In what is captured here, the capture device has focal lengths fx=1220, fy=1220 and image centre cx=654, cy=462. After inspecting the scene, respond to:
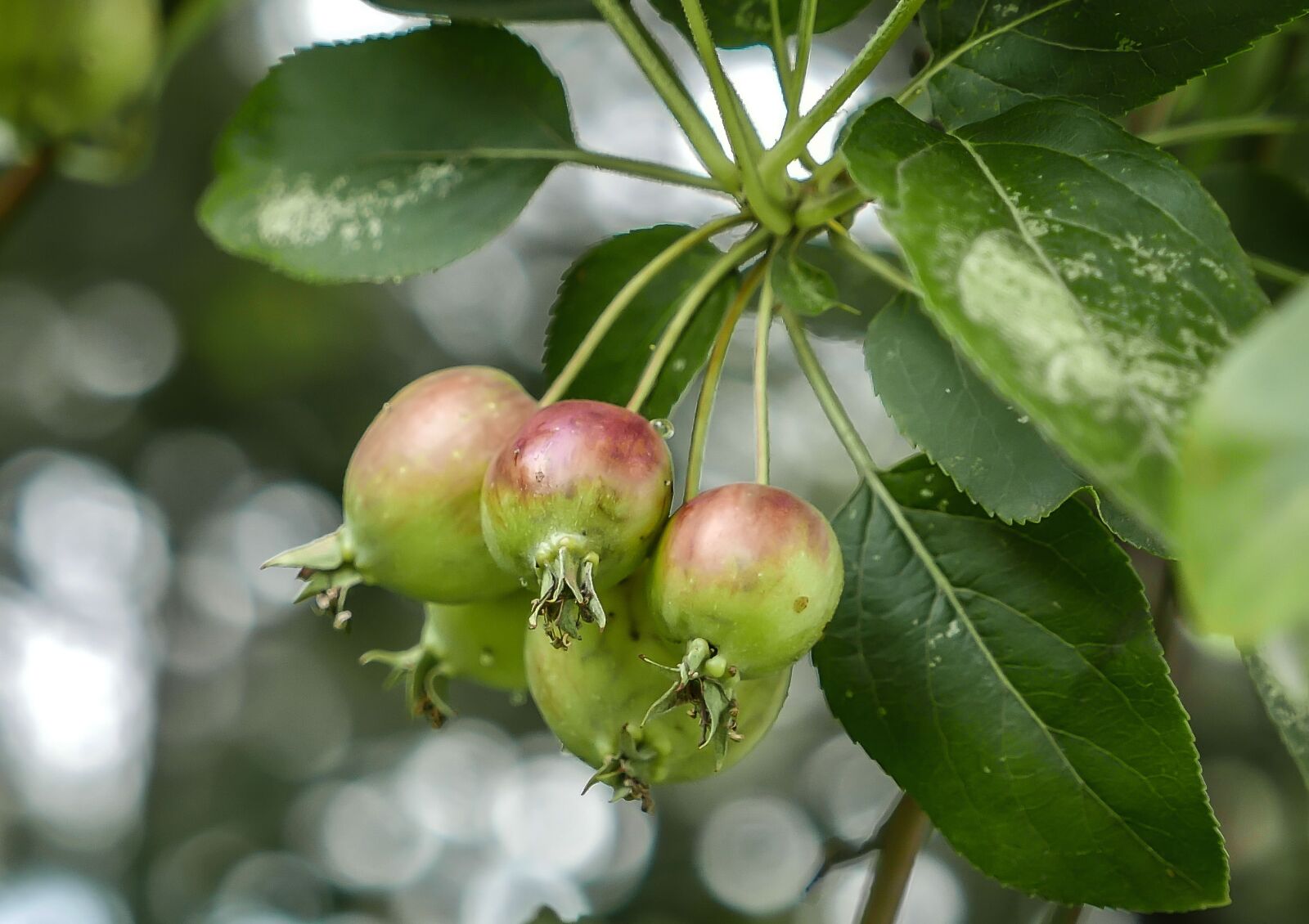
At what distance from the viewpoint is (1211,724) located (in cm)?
233

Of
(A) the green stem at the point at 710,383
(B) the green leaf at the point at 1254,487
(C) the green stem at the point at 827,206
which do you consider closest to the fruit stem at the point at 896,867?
(A) the green stem at the point at 710,383

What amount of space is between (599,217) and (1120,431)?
320cm

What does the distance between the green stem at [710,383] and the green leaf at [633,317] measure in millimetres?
27

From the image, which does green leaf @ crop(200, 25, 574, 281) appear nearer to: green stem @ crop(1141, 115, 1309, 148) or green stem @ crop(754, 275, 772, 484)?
green stem @ crop(754, 275, 772, 484)

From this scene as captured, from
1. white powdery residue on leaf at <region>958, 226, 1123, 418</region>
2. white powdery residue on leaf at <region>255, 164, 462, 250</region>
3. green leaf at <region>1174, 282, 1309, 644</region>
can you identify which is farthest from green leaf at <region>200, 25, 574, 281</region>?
green leaf at <region>1174, 282, 1309, 644</region>

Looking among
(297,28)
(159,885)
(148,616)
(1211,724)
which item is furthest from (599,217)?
(159,885)

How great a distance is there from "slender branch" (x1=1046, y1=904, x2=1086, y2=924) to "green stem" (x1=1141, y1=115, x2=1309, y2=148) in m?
0.69

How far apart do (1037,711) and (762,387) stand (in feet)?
0.94

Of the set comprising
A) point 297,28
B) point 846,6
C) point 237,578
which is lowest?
point 846,6

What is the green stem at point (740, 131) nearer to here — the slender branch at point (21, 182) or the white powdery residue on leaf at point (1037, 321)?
the white powdery residue on leaf at point (1037, 321)

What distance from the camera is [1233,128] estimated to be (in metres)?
1.26

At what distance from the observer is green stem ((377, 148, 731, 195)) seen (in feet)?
3.33

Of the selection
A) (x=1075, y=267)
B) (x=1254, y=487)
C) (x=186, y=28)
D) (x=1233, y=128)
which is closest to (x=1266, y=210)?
(x=1233, y=128)

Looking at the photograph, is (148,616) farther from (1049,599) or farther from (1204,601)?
(1204,601)
